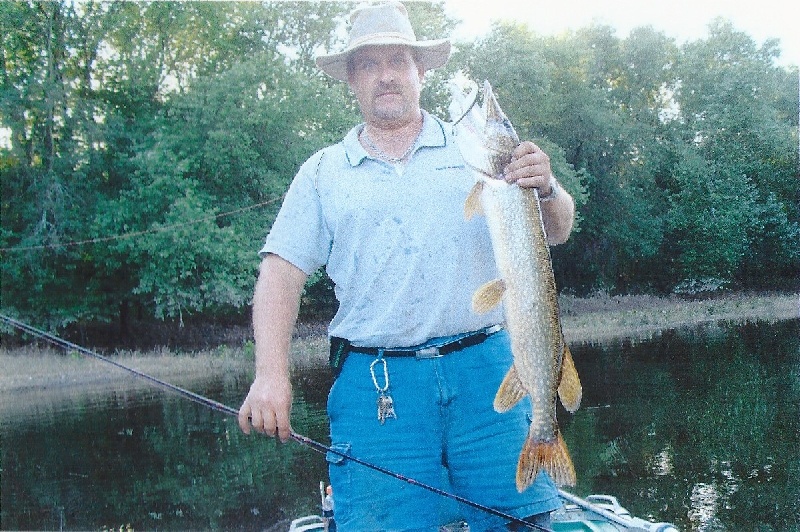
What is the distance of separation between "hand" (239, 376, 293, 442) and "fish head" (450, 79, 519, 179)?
0.86 meters

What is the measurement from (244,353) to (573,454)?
449 inches

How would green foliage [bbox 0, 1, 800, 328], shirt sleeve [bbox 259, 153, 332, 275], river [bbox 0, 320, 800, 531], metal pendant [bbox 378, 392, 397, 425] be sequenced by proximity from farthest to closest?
green foliage [bbox 0, 1, 800, 328]
river [bbox 0, 320, 800, 531]
shirt sleeve [bbox 259, 153, 332, 275]
metal pendant [bbox 378, 392, 397, 425]

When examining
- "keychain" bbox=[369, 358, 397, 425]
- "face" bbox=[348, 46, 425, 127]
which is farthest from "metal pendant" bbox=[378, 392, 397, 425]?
"face" bbox=[348, 46, 425, 127]

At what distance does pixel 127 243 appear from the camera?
20016mm

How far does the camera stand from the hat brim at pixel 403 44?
8.25ft

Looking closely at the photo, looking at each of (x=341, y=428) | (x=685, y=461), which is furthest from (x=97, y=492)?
(x=341, y=428)

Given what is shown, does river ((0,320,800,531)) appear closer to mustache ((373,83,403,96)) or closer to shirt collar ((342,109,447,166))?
shirt collar ((342,109,447,166))

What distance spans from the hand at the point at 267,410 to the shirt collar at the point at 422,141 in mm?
725

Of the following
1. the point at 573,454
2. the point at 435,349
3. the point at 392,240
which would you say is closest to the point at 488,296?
the point at 435,349

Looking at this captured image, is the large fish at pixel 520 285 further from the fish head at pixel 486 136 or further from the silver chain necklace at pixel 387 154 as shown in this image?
the silver chain necklace at pixel 387 154

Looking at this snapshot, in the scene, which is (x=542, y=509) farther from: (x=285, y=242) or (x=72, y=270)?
(x=72, y=270)

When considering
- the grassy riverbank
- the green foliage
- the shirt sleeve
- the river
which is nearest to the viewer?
the shirt sleeve

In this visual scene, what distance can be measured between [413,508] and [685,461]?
526 cm

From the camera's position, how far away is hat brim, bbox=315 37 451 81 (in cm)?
252
